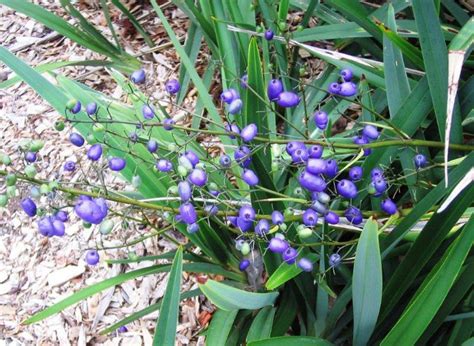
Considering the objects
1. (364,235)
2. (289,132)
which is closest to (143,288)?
(289,132)

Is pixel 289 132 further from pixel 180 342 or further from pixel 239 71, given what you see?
pixel 180 342

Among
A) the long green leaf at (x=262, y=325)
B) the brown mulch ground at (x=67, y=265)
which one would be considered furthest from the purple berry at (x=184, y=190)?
the brown mulch ground at (x=67, y=265)

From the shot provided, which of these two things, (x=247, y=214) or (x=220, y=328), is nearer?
(x=247, y=214)

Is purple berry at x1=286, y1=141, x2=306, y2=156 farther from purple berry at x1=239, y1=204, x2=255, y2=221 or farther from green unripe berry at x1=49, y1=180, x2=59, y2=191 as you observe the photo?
green unripe berry at x1=49, y1=180, x2=59, y2=191

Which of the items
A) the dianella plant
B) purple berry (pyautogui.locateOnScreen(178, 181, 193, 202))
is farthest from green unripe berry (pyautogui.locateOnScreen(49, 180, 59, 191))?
purple berry (pyautogui.locateOnScreen(178, 181, 193, 202))

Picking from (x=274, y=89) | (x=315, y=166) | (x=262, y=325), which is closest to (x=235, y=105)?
(x=274, y=89)

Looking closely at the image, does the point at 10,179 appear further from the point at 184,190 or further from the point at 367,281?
the point at 367,281
